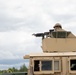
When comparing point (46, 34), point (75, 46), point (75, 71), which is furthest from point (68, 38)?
point (75, 71)

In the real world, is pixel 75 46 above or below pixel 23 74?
above

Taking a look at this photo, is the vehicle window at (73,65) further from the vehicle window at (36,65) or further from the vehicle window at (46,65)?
the vehicle window at (36,65)

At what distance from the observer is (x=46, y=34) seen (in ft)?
42.6

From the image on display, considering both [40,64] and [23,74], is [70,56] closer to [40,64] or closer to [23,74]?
[40,64]

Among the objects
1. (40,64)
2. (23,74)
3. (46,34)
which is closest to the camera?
(40,64)

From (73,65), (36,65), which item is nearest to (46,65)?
(36,65)

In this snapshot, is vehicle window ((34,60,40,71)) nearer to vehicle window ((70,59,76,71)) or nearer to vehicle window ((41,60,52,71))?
vehicle window ((41,60,52,71))

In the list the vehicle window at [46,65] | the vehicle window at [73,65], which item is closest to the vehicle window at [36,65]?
the vehicle window at [46,65]

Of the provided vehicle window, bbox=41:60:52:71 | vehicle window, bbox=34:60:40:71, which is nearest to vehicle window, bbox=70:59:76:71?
vehicle window, bbox=41:60:52:71

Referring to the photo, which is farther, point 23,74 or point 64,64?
point 23,74

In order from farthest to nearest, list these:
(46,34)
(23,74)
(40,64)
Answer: (46,34)
(23,74)
(40,64)

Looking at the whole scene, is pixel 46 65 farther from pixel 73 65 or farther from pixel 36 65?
pixel 73 65

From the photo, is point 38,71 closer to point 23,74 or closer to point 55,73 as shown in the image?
point 55,73

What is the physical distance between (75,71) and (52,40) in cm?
235
